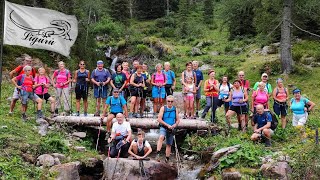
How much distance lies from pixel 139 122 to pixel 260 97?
3.71 m

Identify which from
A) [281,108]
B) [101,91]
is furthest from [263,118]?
[101,91]

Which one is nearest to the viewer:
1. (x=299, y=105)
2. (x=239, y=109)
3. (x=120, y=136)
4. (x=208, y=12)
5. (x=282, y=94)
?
(x=120, y=136)

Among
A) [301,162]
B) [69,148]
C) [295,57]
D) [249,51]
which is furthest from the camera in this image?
[249,51]

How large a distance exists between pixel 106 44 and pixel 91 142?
Result: 30.1 m

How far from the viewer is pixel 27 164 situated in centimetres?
941

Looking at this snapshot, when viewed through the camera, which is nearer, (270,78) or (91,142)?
(91,142)

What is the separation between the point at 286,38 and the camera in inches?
842

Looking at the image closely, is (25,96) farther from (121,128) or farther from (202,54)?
(202,54)

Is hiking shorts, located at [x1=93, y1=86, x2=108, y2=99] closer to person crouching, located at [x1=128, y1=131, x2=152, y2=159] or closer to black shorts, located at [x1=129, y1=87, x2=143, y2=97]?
black shorts, located at [x1=129, y1=87, x2=143, y2=97]

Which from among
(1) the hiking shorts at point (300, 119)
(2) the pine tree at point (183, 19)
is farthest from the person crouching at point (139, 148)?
(2) the pine tree at point (183, 19)

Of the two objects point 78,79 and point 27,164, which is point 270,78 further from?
point 27,164

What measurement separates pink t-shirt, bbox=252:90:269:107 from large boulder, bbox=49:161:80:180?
5487 mm

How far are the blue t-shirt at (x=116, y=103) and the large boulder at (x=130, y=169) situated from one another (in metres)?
2.05

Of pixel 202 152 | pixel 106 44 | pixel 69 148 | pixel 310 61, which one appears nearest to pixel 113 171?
pixel 69 148
